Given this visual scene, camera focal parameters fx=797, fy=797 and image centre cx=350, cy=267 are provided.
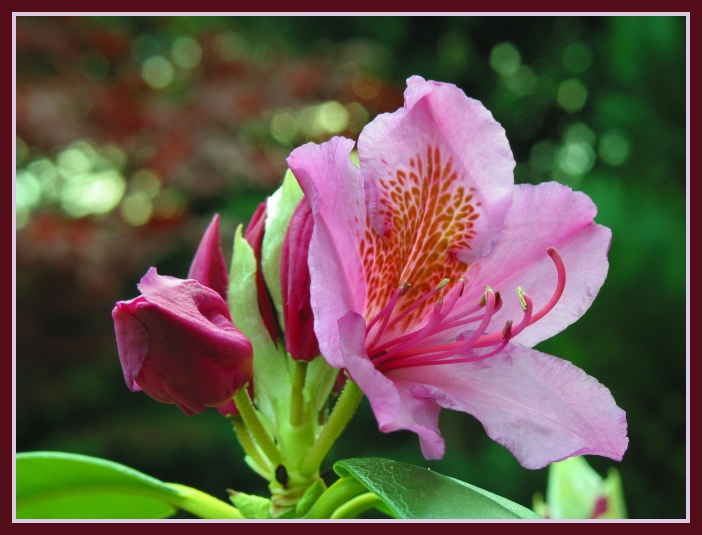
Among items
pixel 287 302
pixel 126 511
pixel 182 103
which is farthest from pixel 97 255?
pixel 287 302

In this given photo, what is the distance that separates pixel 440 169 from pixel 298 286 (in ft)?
0.64

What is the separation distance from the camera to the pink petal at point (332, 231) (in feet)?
2.19

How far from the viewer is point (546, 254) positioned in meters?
0.83

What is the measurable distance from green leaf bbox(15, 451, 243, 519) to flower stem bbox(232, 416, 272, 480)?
0.06 m

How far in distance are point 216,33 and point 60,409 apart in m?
1.81

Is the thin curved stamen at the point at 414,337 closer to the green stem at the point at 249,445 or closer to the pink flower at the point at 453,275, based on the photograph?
the pink flower at the point at 453,275

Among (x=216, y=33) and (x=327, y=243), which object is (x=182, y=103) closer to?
(x=216, y=33)

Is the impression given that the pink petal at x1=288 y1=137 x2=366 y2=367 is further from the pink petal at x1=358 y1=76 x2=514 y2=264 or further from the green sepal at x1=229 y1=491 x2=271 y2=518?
the green sepal at x1=229 y1=491 x2=271 y2=518

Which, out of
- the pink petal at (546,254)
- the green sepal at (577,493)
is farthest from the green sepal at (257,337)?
the green sepal at (577,493)

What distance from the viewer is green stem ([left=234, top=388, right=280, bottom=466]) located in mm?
796

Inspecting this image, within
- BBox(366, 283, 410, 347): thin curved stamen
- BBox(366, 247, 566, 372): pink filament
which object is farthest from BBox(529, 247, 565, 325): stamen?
BBox(366, 283, 410, 347): thin curved stamen

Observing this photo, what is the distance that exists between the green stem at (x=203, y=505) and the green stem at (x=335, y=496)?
108 mm

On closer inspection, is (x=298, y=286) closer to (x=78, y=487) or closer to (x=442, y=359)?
(x=442, y=359)

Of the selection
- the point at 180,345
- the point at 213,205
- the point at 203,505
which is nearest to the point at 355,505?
the point at 203,505
